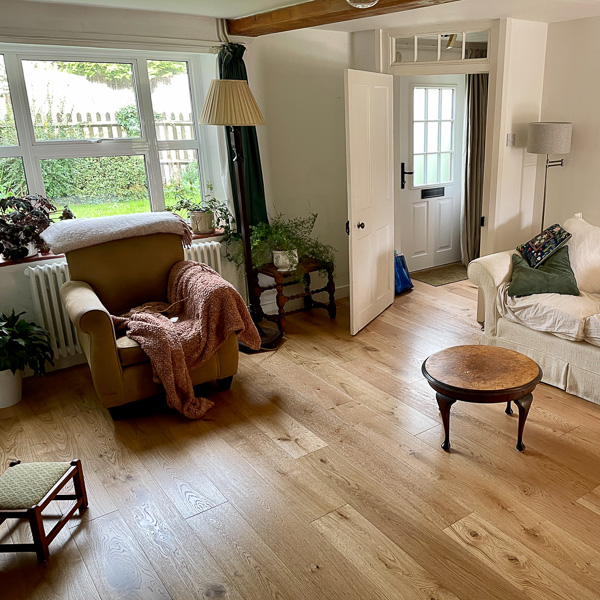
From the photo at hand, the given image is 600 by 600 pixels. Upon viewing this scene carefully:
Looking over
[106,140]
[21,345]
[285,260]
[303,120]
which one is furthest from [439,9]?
[21,345]

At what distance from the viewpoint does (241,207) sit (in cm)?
386

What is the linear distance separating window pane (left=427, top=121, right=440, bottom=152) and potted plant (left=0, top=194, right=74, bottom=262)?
3.62m

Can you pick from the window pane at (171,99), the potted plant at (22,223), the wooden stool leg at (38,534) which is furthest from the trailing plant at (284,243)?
the wooden stool leg at (38,534)

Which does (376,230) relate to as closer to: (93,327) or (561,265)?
(561,265)

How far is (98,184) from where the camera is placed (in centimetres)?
393

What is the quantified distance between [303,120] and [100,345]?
257 centimetres

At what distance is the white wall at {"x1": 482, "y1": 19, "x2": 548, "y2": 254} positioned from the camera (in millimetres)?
3768

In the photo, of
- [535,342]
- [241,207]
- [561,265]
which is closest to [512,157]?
[561,265]

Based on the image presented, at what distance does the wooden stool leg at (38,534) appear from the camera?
1.99 meters

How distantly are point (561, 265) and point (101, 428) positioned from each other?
9.51ft

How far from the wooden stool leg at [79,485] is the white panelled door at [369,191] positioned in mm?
2280

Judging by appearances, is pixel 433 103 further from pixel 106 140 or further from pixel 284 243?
pixel 106 140

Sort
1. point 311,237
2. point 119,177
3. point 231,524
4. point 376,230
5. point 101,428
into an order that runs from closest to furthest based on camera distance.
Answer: point 231,524, point 101,428, point 119,177, point 376,230, point 311,237

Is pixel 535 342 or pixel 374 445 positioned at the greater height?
pixel 535 342
